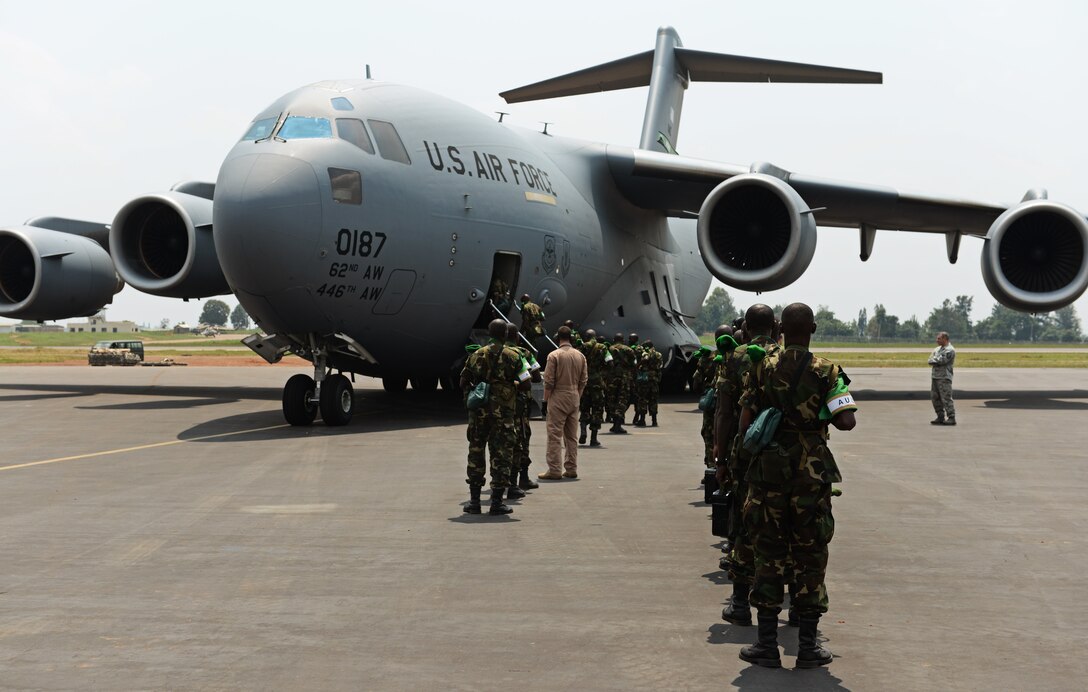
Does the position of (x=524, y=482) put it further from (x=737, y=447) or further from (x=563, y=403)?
(x=737, y=447)

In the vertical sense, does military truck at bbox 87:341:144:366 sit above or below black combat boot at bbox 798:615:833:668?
below

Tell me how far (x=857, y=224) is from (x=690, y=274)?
181 inches

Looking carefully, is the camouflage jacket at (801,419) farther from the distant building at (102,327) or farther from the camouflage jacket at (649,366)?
the distant building at (102,327)

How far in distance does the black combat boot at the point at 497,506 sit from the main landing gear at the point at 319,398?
6859 mm

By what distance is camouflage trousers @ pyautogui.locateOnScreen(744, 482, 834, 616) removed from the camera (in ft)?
15.8

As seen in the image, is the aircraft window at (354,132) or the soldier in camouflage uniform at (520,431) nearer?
the soldier in camouflage uniform at (520,431)

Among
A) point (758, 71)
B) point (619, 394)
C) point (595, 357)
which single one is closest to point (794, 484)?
point (595, 357)

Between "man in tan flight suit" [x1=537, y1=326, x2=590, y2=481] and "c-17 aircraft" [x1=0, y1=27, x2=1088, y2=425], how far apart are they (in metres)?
4.32

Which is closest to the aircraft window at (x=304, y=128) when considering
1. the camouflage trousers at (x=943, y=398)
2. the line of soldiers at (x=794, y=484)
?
the camouflage trousers at (x=943, y=398)

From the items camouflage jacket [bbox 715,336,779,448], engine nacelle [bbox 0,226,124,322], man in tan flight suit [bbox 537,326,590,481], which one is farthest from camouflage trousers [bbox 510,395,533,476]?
engine nacelle [bbox 0,226,124,322]

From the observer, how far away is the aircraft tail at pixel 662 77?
83.6ft

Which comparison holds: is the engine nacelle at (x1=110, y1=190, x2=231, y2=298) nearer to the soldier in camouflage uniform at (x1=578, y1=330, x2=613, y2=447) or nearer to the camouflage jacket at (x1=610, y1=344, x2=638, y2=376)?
the camouflage jacket at (x1=610, y1=344, x2=638, y2=376)

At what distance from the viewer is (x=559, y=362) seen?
10.9 m

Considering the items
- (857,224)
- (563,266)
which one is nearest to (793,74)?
(857,224)
